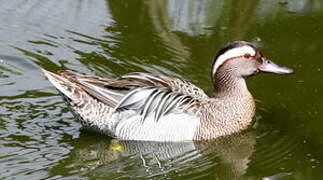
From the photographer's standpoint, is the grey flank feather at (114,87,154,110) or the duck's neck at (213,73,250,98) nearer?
the grey flank feather at (114,87,154,110)

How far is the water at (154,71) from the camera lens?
820 cm

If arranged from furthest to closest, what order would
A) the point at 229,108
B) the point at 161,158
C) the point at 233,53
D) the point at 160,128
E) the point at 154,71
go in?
the point at 154,71, the point at 229,108, the point at 233,53, the point at 160,128, the point at 161,158

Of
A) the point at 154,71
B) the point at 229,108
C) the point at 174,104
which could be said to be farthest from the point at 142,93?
the point at 154,71

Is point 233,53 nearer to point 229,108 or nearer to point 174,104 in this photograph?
point 229,108

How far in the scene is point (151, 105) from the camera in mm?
9039

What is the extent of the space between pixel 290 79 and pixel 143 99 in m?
2.20

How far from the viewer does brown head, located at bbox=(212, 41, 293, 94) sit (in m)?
9.16

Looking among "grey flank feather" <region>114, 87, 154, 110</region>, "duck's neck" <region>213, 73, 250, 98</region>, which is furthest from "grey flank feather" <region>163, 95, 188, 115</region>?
"duck's neck" <region>213, 73, 250, 98</region>

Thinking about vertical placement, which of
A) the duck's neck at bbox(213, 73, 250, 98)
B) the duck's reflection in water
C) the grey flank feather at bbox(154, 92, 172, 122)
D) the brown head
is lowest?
the duck's reflection in water

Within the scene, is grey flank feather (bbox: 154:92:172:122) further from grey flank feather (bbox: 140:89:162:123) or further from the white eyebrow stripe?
the white eyebrow stripe

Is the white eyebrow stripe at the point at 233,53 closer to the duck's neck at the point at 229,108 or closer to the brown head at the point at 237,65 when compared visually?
the brown head at the point at 237,65

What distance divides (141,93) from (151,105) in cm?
17

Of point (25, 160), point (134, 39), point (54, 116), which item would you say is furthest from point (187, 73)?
point (25, 160)

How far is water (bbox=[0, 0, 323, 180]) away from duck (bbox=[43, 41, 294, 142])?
0.44ft
